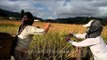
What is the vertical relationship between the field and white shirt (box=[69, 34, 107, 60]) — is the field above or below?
below

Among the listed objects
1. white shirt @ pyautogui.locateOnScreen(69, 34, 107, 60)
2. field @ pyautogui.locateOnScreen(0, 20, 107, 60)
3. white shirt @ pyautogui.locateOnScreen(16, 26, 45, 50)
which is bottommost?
field @ pyautogui.locateOnScreen(0, 20, 107, 60)

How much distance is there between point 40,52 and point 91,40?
274cm

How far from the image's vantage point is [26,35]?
26.4ft

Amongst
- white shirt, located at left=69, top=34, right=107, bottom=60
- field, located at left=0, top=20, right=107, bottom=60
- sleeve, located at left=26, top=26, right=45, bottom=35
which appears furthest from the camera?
field, located at left=0, top=20, right=107, bottom=60

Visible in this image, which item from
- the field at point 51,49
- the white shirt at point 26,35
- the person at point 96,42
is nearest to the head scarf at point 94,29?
the person at point 96,42

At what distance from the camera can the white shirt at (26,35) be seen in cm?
784

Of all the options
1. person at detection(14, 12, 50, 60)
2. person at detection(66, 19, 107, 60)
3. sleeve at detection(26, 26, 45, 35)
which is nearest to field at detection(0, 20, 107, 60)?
person at detection(66, 19, 107, 60)

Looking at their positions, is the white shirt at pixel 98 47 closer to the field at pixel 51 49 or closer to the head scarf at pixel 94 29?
the head scarf at pixel 94 29

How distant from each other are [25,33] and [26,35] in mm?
50

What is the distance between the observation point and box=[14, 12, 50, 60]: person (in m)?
7.90

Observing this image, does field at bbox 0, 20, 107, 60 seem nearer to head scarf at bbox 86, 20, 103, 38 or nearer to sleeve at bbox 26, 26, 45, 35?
head scarf at bbox 86, 20, 103, 38

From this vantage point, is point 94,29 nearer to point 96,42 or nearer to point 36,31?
point 96,42

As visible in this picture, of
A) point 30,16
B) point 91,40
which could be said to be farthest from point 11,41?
point 91,40

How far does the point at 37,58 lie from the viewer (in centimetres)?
1069
